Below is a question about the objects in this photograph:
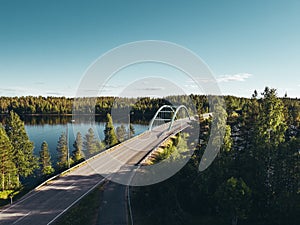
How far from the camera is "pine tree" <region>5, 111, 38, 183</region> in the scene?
41.7m

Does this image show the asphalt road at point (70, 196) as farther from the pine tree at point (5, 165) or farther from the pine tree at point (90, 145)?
the pine tree at point (90, 145)

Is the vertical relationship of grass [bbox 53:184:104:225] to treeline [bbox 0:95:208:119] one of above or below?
below

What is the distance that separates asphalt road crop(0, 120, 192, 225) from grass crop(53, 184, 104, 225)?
0.50 meters

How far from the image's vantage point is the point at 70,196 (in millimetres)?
22484

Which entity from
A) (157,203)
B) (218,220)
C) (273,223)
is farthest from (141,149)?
(273,223)

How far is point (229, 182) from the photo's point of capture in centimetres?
1800

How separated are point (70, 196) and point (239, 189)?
14847 mm

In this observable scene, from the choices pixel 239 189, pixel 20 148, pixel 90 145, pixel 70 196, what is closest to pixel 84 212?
pixel 70 196

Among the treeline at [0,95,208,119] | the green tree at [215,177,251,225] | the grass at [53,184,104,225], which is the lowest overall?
the grass at [53,184,104,225]

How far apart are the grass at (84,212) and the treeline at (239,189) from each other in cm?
346

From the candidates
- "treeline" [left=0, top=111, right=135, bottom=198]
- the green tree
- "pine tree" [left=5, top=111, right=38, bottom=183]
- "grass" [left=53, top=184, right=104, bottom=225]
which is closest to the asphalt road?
"grass" [left=53, top=184, right=104, bottom=225]

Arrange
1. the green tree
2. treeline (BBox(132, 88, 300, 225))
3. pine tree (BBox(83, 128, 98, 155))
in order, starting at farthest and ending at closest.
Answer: pine tree (BBox(83, 128, 98, 155)), treeline (BBox(132, 88, 300, 225)), the green tree

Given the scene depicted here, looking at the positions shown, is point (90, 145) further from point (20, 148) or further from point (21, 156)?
point (21, 156)

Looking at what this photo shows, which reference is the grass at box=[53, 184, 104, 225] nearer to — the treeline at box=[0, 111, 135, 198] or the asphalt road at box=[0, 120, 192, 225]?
the asphalt road at box=[0, 120, 192, 225]
